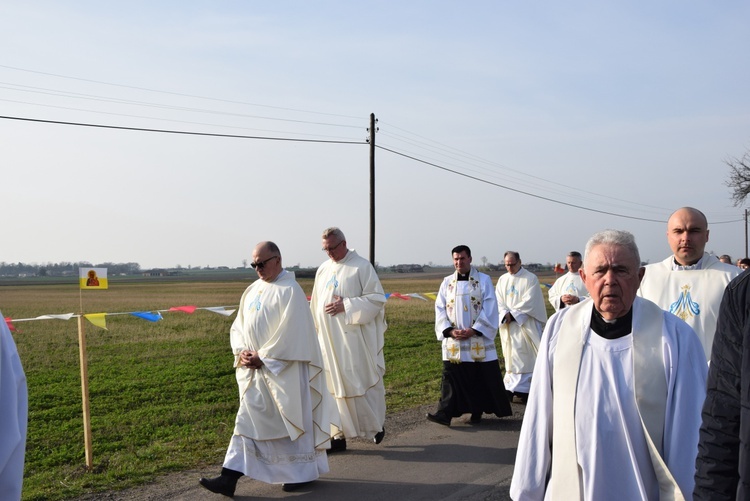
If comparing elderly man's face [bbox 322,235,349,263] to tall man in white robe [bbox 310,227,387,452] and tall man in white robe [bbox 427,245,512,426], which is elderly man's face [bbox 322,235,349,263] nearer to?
tall man in white robe [bbox 310,227,387,452]

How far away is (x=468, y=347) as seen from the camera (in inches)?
382

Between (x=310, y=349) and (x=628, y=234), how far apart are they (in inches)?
160

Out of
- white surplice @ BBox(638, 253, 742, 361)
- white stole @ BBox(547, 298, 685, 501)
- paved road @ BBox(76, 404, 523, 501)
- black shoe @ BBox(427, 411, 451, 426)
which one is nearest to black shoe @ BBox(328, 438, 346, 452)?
paved road @ BBox(76, 404, 523, 501)

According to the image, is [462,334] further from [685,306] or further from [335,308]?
[685,306]

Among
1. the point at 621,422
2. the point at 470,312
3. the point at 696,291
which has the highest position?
the point at 696,291

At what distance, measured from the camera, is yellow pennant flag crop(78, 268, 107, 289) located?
7773 millimetres

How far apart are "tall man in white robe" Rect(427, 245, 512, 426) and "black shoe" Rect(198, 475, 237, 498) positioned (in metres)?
3.45

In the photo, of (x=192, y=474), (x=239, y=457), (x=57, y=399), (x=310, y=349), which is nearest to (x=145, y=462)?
(x=192, y=474)

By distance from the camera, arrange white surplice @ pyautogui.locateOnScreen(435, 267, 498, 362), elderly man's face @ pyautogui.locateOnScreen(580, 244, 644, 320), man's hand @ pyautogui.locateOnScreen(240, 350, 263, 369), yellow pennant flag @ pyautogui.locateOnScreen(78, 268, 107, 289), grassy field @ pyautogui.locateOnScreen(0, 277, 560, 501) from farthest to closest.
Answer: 1. white surplice @ pyautogui.locateOnScreen(435, 267, 498, 362)
2. yellow pennant flag @ pyautogui.locateOnScreen(78, 268, 107, 289)
3. grassy field @ pyautogui.locateOnScreen(0, 277, 560, 501)
4. man's hand @ pyautogui.locateOnScreen(240, 350, 263, 369)
5. elderly man's face @ pyautogui.locateOnScreen(580, 244, 644, 320)

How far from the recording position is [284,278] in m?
7.32

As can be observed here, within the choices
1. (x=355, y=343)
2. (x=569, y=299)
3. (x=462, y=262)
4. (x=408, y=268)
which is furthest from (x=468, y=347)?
(x=408, y=268)

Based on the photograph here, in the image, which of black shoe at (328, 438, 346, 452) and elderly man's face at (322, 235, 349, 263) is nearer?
black shoe at (328, 438, 346, 452)

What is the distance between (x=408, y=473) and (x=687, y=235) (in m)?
3.32

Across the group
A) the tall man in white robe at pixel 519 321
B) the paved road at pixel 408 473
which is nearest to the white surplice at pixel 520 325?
the tall man in white robe at pixel 519 321
